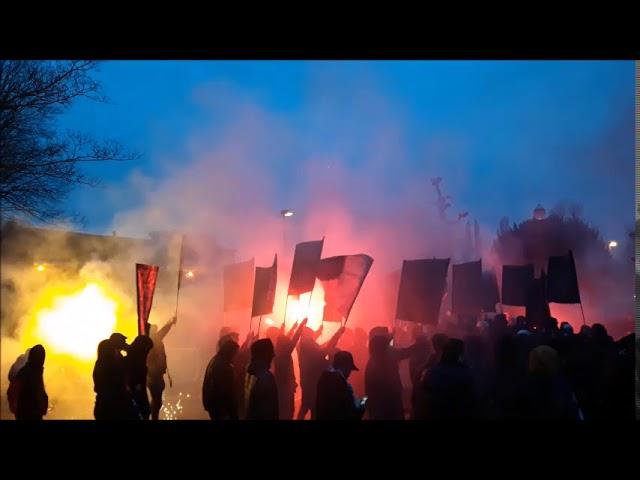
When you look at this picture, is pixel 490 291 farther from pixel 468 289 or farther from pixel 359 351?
pixel 359 351

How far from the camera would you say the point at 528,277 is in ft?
26.8

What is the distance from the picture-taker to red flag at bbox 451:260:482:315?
7375mm

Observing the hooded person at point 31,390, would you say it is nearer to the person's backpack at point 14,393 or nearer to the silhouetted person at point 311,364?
→ the person's backpack at point 14,393

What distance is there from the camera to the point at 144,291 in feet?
18.7

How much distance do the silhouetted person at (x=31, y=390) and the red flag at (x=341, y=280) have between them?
9.71 feet

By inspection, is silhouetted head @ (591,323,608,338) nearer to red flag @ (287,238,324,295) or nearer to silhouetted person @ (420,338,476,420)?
silhouetted person @ (420,338,476,420)

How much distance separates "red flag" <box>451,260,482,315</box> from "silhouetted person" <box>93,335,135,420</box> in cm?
488

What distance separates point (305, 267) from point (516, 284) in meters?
3.98

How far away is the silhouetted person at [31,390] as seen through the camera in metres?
4.09

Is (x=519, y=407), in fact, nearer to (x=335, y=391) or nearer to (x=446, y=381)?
(x=446, y=381)

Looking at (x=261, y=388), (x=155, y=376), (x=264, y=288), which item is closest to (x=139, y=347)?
(x=155, y=376)

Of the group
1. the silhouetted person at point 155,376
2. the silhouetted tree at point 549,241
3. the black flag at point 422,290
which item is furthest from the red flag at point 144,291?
the silhouetted tree at point 549,241

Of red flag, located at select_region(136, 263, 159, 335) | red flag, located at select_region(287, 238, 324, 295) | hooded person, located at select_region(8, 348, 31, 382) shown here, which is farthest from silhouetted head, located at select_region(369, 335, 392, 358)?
hooded person, located at select_region(8, 348, 31, 382)
